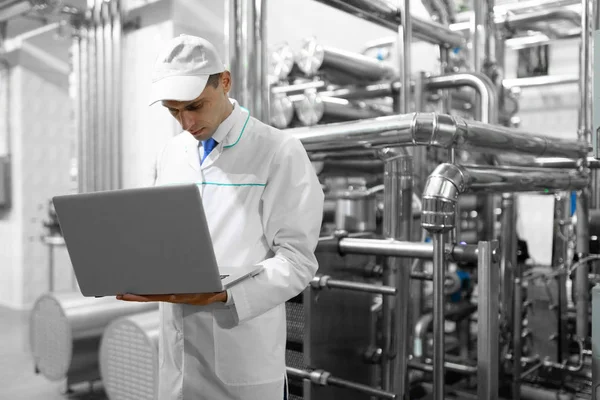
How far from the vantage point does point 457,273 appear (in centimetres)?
337

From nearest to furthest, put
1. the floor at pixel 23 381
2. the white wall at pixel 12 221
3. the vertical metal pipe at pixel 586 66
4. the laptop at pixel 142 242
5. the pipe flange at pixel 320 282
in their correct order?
1. the laptop at pixel 142 242
2. the pipe flange at pixel 320 282
3. the vertical metal pipe at pixel 586 66
4. the floor at pixel 23 381
5. the white wall at pixel 12 221

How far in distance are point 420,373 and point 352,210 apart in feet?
3.58

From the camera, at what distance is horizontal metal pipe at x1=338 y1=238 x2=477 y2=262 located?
1751 millimetres

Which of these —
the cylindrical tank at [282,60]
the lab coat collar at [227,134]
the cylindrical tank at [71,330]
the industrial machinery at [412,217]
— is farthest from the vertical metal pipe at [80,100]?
the lab coat collar at [227,134]

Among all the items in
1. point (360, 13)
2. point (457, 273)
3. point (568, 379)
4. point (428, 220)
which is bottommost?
point (568, 379)

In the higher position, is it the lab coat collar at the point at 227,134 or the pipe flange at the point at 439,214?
the lab coat collar at the point at 227,134

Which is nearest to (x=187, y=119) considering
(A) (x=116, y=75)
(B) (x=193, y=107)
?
(B) (x=193, y=107)

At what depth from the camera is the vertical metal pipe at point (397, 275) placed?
2.02m

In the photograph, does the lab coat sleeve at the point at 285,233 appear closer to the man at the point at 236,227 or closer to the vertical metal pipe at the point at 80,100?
the man at the point at 236,227

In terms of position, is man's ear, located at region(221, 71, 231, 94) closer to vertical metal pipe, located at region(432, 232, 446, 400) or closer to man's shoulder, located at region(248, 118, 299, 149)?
man's shoulder, located at region(248, 118, 299, 149)

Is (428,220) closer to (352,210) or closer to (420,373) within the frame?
(420,373)

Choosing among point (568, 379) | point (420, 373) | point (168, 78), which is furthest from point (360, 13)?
point (568, 379)

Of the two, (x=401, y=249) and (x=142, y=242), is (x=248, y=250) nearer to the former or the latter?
(x=142, y=242)

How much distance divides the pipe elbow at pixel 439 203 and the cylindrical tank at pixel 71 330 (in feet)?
4.97
